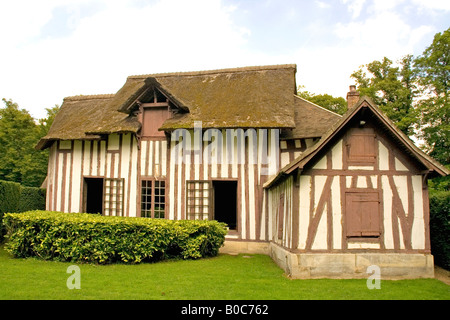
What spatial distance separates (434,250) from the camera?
35.5 feet

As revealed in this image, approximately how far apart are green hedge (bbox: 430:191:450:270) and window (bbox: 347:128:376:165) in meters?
2.63

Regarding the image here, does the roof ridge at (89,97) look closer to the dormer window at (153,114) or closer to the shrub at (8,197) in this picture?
the dormer window at (153,114)

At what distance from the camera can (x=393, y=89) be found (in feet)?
76.8

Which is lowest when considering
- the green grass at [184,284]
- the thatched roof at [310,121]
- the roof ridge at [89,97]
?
the green grass at [184,284]

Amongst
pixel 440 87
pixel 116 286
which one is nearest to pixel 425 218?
pixel 116 286

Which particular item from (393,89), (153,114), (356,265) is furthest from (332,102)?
(356,265)

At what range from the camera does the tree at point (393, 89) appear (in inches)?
885

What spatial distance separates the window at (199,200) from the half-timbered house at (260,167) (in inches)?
Result: 1.4

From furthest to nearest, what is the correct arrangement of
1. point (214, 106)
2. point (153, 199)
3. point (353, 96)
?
point (214, 106) → point (153, 199) → point (353, 96)

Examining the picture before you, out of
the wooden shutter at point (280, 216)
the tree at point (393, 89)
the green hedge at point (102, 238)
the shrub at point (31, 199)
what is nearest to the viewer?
the green hedge at point (102, 238)

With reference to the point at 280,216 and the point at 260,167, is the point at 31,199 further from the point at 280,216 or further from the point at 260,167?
the point at 280,216

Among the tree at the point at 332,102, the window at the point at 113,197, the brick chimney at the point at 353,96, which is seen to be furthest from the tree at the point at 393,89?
the window at the point at 113,197

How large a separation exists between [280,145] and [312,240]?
4774 millimetres

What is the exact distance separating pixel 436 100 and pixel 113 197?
1638cm
